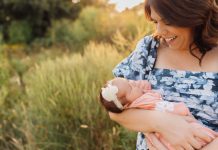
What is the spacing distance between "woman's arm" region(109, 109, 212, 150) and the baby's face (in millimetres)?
61

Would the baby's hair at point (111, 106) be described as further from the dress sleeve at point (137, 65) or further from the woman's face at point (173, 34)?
the woman's face at point (173, 34)

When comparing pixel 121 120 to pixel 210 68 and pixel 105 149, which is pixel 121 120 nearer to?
pixel 210 68

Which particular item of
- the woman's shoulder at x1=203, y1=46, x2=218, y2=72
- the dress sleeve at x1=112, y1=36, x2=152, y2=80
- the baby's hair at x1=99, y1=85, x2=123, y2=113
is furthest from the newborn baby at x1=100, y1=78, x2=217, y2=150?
the woman's shoulder at x1=203, y1=46, x2=218, y2=72

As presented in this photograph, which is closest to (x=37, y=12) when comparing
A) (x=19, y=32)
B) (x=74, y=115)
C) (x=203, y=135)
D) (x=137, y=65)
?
(x=19, y=32)

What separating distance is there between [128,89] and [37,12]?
14907 millimetres

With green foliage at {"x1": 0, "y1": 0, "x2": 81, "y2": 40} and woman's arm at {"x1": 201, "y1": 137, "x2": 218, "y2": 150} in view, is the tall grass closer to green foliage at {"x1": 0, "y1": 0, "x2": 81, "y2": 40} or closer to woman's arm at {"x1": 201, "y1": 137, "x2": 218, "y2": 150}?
woman's arm at {"x1": 201, "y1": 137, "x2": 218, "y2": 150}

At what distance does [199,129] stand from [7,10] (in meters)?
15.6

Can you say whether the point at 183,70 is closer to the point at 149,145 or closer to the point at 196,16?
the point at 196,16

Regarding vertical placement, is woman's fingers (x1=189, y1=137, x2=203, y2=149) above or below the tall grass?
above

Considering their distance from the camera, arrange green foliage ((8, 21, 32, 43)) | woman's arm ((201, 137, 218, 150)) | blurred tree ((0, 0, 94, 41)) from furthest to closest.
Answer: blurred tree ((0, 0, 94, 41)) → green foliage ((8, 21, 32, 43)) → woman's arm ((201, 137, 218, 150))

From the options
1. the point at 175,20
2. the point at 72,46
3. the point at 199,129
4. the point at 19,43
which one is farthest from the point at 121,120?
the point at 19,43

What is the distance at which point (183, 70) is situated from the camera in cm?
228

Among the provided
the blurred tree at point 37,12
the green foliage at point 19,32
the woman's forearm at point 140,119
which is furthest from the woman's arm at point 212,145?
the blurred tree at point 37,12

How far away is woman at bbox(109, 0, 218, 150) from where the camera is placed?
2156 millimetres
